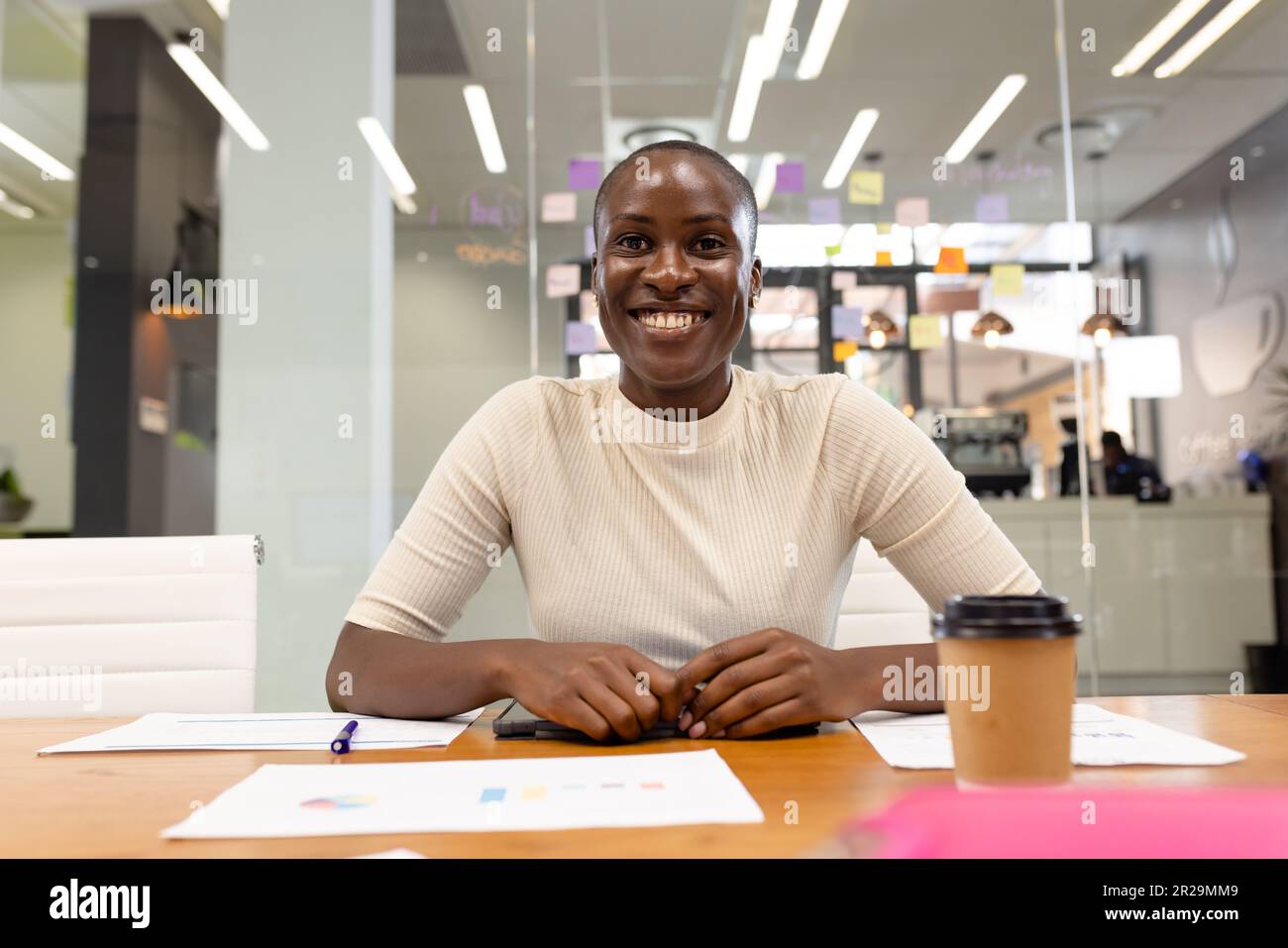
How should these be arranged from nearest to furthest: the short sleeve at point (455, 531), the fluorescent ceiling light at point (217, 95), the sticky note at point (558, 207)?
the short sleeve at point (455, 531), the fluorescent ceiling light at point (217, 95), the sticky note at point (558, 207)

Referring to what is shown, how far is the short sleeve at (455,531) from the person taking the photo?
1.22 metres

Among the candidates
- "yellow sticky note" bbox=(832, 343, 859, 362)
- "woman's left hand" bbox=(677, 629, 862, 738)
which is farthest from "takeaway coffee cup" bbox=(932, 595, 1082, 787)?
"yellow sticky note" bbox=(832, 343, 859, 362)

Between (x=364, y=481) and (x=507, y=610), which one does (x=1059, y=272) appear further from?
(x=364, y=481)

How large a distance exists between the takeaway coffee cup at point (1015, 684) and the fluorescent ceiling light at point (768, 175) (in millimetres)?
3219

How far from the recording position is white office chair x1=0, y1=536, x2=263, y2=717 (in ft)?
4.63

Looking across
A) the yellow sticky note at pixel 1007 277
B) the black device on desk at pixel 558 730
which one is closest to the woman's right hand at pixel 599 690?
the black device on desk at pixel 558 730

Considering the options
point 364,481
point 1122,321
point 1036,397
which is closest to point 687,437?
point 364,481

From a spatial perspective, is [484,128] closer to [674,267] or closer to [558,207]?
[558,207]

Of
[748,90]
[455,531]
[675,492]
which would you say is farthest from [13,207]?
[675,492]

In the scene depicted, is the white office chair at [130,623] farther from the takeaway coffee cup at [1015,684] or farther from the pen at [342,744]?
the takeaway coffee cup at [1015,684]

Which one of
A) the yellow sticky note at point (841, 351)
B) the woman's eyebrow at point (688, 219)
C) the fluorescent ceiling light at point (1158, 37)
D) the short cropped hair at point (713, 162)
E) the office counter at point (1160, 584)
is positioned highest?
the fluorescent ceiling light at point (1158, 37)

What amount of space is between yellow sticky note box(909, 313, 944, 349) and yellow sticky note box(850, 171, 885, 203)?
457 mm

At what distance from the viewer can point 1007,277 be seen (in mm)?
3654

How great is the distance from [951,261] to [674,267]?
8.62 feet
